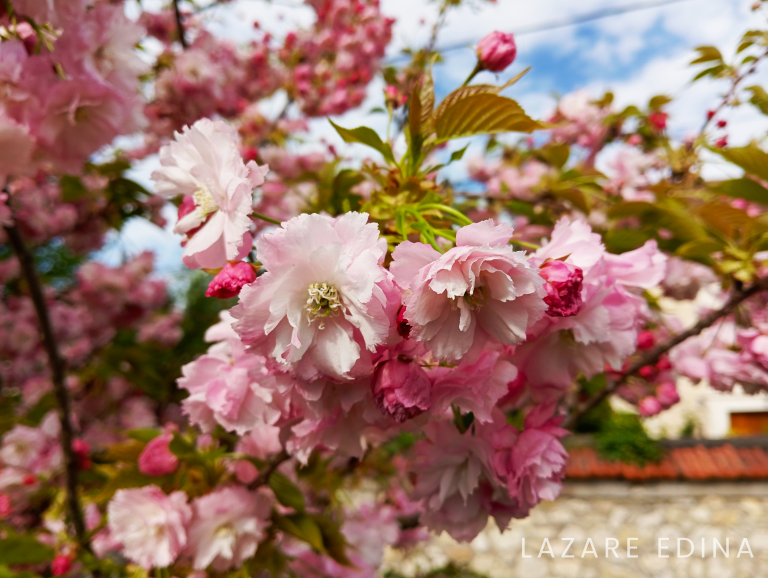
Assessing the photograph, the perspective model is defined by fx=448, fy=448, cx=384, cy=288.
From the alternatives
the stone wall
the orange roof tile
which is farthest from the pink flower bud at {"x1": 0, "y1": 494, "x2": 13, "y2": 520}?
the orange roof tile

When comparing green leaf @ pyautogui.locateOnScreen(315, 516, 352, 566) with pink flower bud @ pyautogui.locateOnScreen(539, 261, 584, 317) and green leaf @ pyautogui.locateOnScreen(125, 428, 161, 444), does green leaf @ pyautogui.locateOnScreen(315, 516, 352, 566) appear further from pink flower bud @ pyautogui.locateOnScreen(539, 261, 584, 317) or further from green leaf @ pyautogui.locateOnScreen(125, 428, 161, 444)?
pink flower bud @ pyautogui.locateOnScreen(539, 261, 584, 317)

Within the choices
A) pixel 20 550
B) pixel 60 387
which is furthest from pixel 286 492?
pixel 60 387

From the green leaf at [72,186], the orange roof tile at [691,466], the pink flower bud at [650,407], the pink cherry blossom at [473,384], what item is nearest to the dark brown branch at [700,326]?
the pink cherry blossom at [473,384]

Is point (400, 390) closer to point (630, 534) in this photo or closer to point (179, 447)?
point (179, 447)

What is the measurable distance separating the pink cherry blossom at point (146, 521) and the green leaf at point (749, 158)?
2.90ft

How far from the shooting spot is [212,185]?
43 cm

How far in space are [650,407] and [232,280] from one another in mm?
1299

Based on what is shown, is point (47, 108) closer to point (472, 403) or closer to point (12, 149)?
point (12, 149)

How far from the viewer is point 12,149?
0.56 meters

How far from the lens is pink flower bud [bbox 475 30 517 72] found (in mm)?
565

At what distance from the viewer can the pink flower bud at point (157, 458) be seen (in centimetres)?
63

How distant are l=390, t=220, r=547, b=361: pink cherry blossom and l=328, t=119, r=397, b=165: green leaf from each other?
232 mm

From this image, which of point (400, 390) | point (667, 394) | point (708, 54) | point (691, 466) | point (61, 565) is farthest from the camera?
point (691, 466)

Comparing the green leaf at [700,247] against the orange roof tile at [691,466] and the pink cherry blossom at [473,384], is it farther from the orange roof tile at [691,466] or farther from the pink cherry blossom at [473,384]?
the orange roof tile at [691,466]
